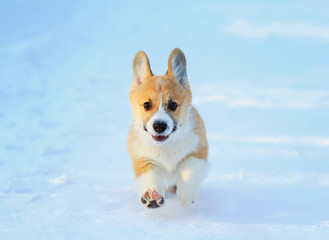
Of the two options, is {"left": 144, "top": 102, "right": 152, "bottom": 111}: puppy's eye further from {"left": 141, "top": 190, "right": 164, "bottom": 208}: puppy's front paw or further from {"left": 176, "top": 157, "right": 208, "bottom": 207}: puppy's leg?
{"left": 141, "top": 190, "right": 164, "bottom": 208}: puppy's front paw

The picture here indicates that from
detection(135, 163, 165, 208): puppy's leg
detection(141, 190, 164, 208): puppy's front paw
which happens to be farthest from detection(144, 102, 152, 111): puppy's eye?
detection(141, 190, 164, 208): puppy's front paw

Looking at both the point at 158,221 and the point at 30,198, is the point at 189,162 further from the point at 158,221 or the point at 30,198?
the point at 30,198

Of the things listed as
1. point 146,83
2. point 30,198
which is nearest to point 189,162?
point 146,83

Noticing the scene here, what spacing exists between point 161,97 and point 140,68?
0.57m

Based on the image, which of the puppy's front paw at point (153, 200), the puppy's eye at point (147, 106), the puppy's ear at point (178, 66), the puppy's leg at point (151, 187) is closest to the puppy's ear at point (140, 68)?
the puppy's ear at point (178, 66)

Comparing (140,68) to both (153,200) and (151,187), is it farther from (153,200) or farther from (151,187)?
(153,200)

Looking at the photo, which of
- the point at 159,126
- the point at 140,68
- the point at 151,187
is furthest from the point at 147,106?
the point at 151,187

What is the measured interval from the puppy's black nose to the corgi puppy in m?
0.01

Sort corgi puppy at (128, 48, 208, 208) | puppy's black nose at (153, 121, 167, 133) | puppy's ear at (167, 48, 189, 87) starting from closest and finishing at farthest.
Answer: puppy's black nose at (153, 121, 167, 133) → corgi puppy at (128, 48, 208, 208) → puppy's ear at (167, 48, 189, 87)

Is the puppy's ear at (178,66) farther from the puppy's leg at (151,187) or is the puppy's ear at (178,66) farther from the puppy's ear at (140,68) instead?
the puppy's leg at (151,187)

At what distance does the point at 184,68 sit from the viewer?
4277mm

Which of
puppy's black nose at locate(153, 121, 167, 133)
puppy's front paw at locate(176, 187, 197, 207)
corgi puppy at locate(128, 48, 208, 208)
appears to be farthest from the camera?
puppy's front paw at locate(176, 187, 197, 207)

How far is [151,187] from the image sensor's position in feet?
12.7

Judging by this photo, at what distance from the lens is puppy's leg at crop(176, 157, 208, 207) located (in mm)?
4035
